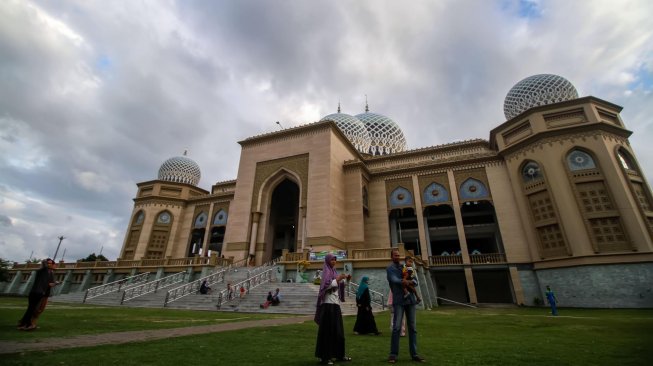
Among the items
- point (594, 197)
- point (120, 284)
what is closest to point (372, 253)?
point (594, 197)

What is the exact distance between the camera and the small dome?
111 ft

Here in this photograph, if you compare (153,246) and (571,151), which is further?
(153,246)

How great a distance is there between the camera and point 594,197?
710 inches

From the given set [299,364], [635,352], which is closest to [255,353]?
[299,364]

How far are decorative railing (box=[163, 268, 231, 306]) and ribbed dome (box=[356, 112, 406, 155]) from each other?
851 inches

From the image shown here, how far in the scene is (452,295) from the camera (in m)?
23.8

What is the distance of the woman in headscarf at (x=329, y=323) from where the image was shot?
3816 millimetres

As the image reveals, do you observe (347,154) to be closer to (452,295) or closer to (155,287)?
(452,295)

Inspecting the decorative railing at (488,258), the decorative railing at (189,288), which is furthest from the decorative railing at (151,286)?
the decorative railing at (488,258)

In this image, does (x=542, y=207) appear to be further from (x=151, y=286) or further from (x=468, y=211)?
(x=151, y=286)

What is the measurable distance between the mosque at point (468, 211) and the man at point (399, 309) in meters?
12.0

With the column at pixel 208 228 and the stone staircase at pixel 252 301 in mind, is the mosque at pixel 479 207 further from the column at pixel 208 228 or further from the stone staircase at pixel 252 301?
the stone staircase at pixel 252 301

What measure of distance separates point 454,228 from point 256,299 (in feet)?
56.5

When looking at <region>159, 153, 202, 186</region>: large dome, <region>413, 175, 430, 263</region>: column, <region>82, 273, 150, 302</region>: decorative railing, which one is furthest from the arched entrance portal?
<region>159, 153, 202, 186</region>: large dome
